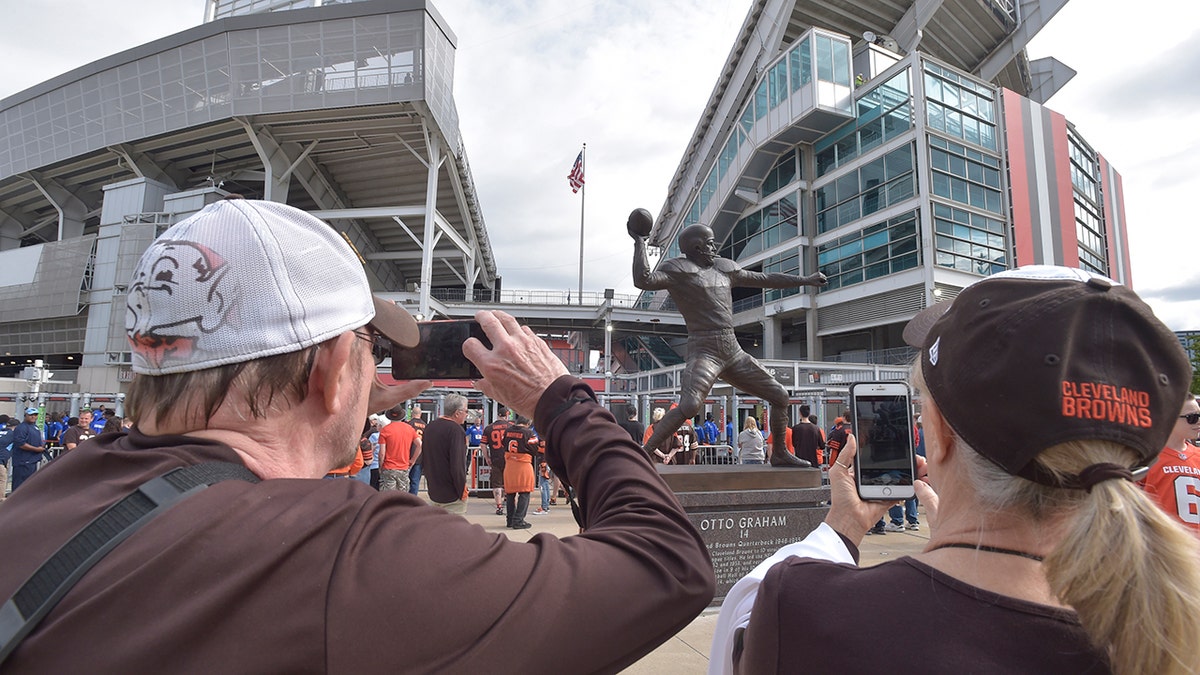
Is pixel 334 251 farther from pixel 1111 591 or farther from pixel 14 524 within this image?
pixel 1111 591

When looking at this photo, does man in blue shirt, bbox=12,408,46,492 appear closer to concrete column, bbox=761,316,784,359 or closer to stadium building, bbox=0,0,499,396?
stadium building, bbox=0,0,499,396

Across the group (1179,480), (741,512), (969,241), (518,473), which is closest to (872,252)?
(969,241)

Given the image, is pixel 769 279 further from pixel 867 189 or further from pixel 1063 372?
pixel 867 189

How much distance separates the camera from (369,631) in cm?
72

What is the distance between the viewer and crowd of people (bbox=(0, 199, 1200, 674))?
0.69 meters

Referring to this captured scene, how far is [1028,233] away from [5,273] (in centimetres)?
5892

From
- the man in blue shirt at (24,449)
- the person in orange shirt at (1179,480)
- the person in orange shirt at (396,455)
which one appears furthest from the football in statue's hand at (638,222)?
the man in blue shirt at (24,449)

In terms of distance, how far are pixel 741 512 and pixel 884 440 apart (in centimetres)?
332

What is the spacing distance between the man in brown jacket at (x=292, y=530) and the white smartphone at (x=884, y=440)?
780 mm

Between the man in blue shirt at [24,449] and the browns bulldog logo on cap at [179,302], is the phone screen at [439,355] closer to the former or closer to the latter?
the browns bulldog logo on cap at [179,302]

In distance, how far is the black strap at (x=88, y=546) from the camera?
633 mm

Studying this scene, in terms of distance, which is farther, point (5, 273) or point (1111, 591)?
point (5, 273)

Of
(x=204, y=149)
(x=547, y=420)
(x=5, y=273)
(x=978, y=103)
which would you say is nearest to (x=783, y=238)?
(x=978, y=103)

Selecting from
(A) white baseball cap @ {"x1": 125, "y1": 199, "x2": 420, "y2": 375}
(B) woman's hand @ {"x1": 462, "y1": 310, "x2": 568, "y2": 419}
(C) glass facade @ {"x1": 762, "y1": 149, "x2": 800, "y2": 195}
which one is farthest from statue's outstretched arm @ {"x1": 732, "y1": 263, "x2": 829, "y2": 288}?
(C) glass facade @ {"x1": 762, "y1": 149, "x2": 800, "y2": 195}
